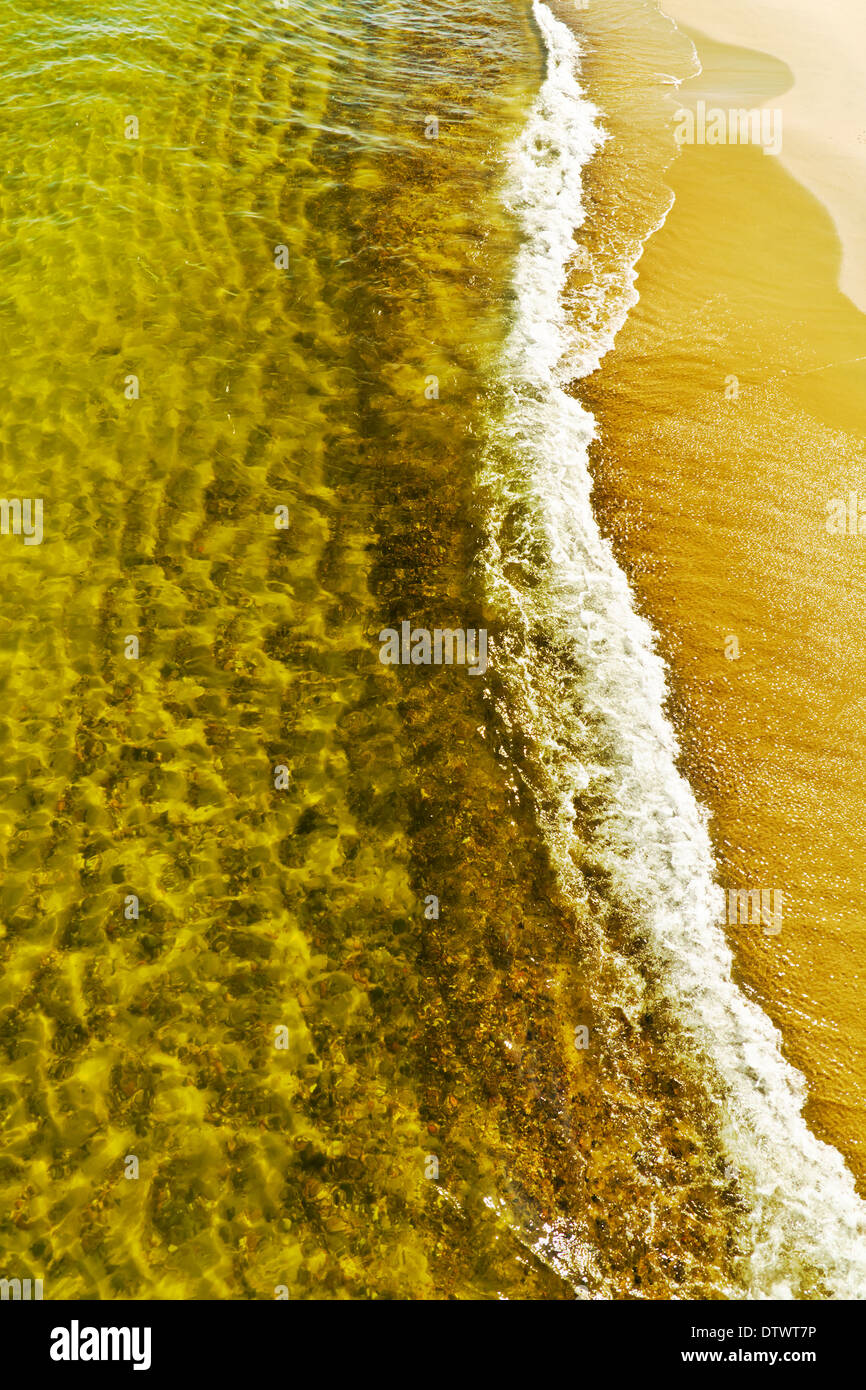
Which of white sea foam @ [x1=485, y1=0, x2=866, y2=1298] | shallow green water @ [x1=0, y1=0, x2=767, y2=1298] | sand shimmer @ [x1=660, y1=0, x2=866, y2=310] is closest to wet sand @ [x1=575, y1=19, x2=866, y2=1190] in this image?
white sea foam @ [x1=485, y1=0, x2=866, y2=1298]

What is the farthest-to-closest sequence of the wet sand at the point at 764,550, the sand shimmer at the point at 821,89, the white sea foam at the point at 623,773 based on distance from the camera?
the sand shimmer at the point at 821,89 → the wet sand at the point at 764,550 → the white sea foam at the point at 623,773

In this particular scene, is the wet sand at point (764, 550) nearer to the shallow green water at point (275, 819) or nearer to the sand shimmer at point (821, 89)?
the sand shimmer at point (821, 89)

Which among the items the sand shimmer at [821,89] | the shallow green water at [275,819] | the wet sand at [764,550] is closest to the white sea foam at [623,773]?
the wet sand at [764,550]

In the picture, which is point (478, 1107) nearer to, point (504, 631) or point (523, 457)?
point (504, 631)

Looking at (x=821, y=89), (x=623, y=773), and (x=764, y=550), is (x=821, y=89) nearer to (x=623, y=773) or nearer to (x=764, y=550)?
(x=764, y=550)

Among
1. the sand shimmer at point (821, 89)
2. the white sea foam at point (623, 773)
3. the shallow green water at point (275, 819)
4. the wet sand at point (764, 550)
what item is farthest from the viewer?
the sand shimmer at point (821, 89)

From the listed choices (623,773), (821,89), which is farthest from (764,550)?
(821,89)
